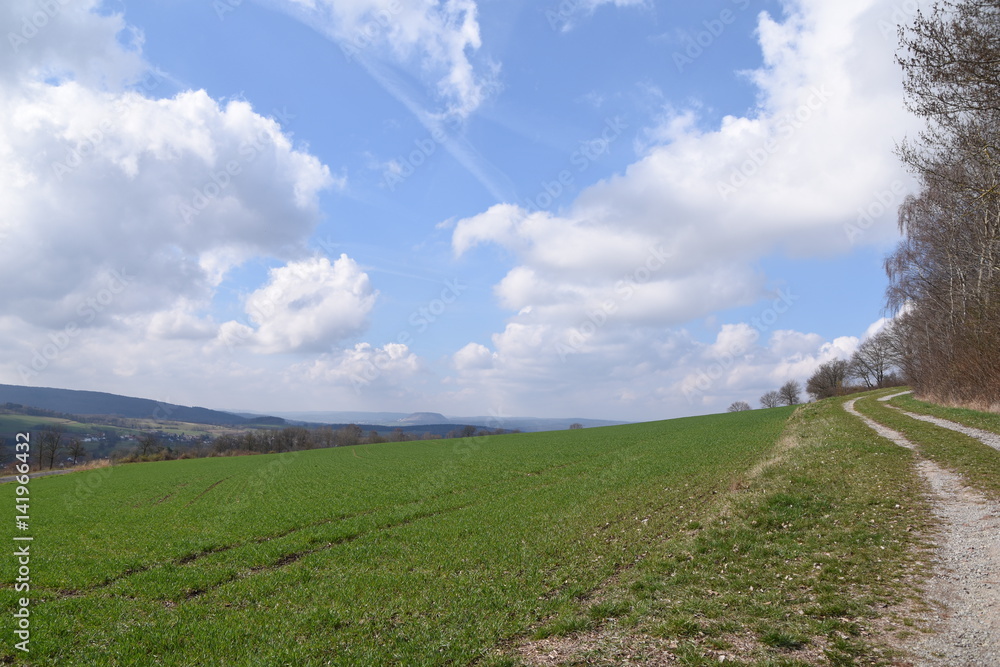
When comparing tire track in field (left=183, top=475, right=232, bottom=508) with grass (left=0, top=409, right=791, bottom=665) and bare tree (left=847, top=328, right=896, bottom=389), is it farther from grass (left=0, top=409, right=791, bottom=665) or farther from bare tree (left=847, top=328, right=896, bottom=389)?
bare tree (left=847, top=328, right=896, bottom=389)

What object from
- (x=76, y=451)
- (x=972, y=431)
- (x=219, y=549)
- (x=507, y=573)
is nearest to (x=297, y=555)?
(x=219, y=549)

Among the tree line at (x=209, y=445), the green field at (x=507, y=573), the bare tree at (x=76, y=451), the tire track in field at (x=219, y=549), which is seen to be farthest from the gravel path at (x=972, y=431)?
the bare tree at (x=76, y=451)

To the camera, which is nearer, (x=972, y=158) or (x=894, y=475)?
(x=894, y=475)

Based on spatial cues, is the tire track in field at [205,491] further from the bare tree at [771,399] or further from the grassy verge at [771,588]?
the bare tree at [771,399]

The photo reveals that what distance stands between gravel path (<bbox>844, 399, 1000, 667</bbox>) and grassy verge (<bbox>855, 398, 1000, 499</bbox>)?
140 centimetres

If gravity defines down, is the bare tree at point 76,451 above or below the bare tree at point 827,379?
below

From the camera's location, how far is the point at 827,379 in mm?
129250

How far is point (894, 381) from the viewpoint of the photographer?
113000 mm

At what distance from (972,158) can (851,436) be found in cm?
1458

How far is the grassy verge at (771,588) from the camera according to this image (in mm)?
7660

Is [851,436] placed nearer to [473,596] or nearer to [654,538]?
[654,538]

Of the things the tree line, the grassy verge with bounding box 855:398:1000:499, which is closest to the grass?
the grassy verge with bounding box 855:398:1000:499

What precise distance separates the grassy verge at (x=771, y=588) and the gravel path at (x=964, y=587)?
43 cm

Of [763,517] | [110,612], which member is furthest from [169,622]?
[763,517]
